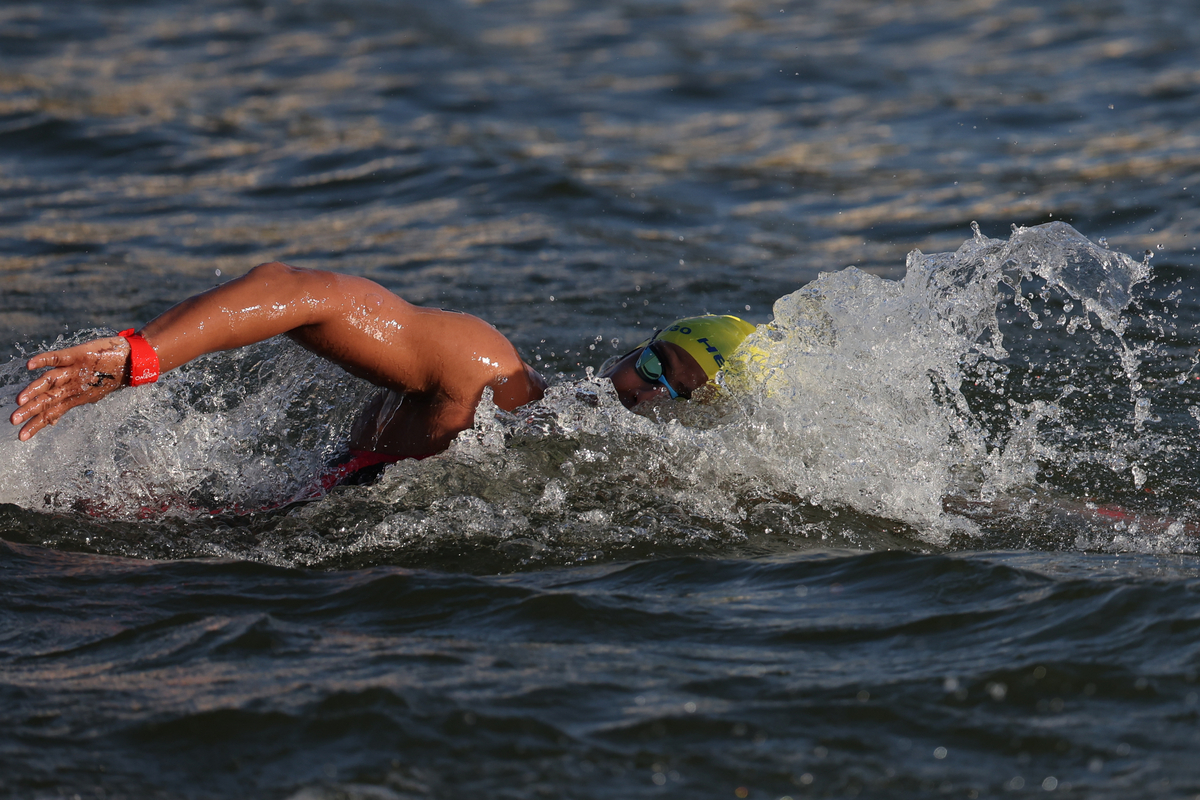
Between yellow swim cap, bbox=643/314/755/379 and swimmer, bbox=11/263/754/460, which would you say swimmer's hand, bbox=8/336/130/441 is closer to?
swimmer, bbox=11/263/754/460

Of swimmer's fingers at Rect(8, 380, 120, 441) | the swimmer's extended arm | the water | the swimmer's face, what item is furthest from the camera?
the swimmer's face

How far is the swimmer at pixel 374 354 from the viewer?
3.89 m

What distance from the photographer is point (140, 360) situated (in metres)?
3.90

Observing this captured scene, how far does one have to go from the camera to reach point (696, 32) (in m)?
17.7

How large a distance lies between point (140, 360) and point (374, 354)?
86 cm

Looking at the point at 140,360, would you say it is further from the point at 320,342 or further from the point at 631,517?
the point at 631,517

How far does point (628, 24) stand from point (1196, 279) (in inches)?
450

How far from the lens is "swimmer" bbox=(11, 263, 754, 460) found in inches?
153

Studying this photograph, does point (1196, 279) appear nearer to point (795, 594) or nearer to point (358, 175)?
point (795, 594)

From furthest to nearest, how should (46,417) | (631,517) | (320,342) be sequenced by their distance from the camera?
(631,517)
(320,342)
(46,417)

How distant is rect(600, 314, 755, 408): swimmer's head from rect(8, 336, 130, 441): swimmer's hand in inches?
87.0

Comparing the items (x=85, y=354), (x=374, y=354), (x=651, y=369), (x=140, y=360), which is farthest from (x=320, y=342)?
(x=651, y=369)

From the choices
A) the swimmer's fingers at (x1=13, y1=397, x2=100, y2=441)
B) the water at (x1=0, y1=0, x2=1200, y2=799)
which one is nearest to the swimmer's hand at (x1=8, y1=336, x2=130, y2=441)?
the swimmer's fingers at (x1=13, y1=397, x2=100, y2=441)

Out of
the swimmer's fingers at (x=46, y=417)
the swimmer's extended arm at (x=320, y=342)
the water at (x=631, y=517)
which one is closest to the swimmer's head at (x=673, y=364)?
the water at (x=631, y=517)
